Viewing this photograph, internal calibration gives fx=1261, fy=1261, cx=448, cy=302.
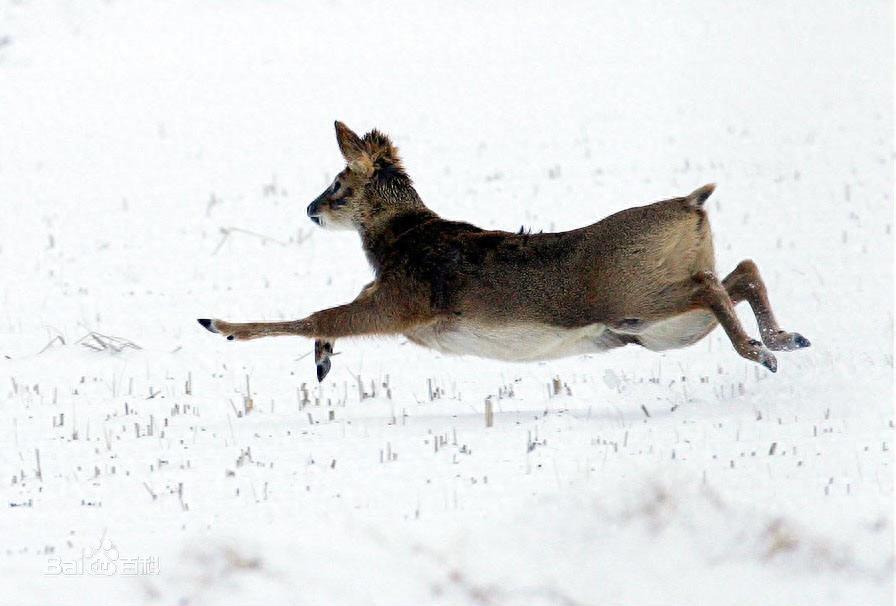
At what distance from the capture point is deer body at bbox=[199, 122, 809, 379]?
728 centimetres

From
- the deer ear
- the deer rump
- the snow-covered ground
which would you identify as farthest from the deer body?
the deer ear

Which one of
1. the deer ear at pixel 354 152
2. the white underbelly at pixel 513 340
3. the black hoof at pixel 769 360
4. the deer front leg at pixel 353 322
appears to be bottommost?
the black hoof at pixel 769 360

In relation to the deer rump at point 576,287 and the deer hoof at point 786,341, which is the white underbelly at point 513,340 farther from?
the deer hoof at point 786,341

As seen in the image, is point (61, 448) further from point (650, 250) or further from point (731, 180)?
point (731, 180)

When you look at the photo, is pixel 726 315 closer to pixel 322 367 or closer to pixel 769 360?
pixel 769 360

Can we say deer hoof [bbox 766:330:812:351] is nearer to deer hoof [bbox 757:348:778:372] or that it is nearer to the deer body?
the deer body

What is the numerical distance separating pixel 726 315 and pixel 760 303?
2.06 feet

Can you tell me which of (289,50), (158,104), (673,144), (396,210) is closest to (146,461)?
(396,210)

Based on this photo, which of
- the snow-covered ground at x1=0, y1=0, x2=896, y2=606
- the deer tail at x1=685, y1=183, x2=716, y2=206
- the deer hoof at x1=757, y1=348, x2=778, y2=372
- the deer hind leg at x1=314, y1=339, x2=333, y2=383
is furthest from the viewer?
the deer hind leg at x1=314, y1=339, x2=333, y2=383

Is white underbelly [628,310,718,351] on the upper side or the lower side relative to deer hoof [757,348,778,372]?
upper

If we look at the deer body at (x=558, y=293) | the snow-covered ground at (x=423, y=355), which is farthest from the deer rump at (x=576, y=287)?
the snow-covered ground at (x=423, y=355)

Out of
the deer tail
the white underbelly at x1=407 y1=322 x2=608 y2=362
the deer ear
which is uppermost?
the deer ear

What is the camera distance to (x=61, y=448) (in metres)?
6.84

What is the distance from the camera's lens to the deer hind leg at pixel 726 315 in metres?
7.15
